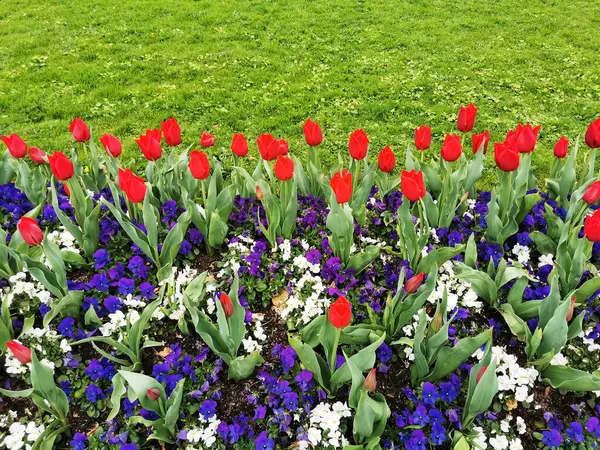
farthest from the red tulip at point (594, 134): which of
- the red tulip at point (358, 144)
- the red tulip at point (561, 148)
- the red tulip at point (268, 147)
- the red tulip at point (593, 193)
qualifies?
the red tulip at point (268, 147)

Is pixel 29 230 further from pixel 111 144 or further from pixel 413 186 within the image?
pixel 413 186

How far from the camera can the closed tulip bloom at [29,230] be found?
2.20 m

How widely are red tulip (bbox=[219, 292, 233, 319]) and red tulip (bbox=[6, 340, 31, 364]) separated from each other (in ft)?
2.62

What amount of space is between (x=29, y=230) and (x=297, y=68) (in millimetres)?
5218

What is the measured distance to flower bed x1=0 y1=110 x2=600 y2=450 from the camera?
7.01 ft

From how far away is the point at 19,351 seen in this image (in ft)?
6.60

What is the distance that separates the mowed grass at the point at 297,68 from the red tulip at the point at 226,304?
2757 millimetres

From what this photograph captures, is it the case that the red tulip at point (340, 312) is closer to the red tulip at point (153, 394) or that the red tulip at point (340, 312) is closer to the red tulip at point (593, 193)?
the red tulip at point (153, 394)

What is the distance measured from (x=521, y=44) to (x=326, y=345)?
23.5ft

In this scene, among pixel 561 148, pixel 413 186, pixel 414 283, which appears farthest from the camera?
pixel 561 148

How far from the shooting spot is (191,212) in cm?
282

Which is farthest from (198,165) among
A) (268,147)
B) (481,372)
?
(481,372)

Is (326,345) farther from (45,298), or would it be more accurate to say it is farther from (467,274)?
(45,298)

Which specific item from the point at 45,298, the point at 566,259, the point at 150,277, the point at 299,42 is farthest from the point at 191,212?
the point at 299,42
